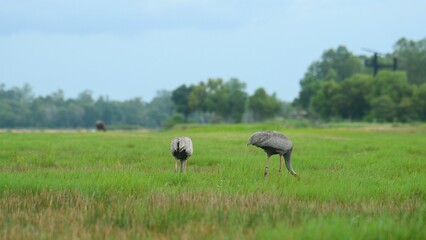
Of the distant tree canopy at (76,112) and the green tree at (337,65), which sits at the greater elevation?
the green tree at (337,65)

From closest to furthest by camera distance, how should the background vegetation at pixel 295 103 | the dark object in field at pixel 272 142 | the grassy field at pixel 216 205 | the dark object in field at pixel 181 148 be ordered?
the grassy field at pixel 216 205
the dark object in field at pixel 272 142
the dark object in field at pixel 181 148
the background vegetation at pixel 295 103

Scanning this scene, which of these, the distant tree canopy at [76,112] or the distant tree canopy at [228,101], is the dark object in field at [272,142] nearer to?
the distant tree canopy at [228,101]

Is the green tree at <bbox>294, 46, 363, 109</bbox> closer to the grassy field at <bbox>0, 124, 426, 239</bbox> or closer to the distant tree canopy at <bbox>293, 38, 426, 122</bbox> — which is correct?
the distant tree canopy at <bbox>293, 38, 426, 122</bbox>

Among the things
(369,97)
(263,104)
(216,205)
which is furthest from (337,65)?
(216,205)

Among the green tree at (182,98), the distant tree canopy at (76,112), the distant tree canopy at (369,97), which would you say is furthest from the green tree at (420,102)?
the distant tree canopy at (76,112)

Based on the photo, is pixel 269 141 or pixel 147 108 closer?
pixel 269 141

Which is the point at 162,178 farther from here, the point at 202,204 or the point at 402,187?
the point at 402,187

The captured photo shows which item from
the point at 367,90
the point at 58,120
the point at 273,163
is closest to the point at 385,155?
the point at 273,163

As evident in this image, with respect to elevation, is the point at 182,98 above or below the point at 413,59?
below

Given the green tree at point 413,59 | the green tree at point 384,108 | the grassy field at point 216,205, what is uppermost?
the green tree at point 413,59

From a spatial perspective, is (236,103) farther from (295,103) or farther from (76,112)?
(76,112)

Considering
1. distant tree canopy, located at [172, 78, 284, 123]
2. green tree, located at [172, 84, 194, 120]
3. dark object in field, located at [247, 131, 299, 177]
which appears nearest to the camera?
dark object in field, located at [247, 131, 299, 177]

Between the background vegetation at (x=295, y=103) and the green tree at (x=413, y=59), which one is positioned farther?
the green tree at (x=413, y=59)

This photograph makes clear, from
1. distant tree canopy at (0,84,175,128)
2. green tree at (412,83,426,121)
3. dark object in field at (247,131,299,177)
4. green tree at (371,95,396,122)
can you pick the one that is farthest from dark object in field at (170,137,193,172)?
distant tree canopy at (0,84,175,128)
